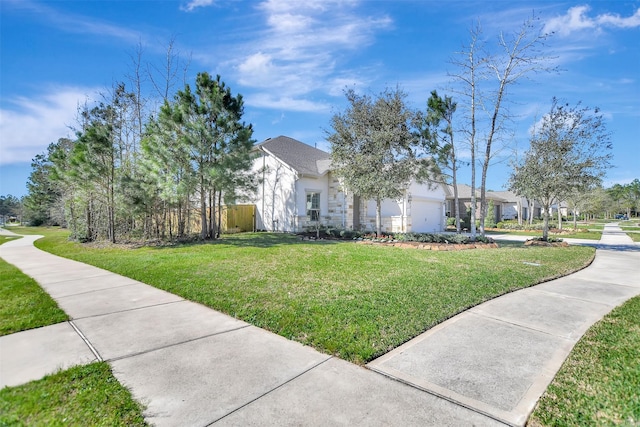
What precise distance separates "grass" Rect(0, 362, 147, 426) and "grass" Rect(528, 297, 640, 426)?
3.01 m

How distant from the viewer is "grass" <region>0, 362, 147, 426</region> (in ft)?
7.31

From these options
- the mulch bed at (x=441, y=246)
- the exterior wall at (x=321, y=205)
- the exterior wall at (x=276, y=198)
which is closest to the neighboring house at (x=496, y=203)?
the exterior wall at (x=321, y=205)

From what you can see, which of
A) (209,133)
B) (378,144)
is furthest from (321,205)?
(209,133)

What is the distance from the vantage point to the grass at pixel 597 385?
2.30 m

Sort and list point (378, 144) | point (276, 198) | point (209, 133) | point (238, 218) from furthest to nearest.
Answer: point (238, 218) → point (276, 198) → point (378, 144) → point (209, 133)

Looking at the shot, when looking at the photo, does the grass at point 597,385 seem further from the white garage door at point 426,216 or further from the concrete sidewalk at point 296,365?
the white garage door at point 426,216

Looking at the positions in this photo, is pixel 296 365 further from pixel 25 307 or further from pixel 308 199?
pixel 308 199

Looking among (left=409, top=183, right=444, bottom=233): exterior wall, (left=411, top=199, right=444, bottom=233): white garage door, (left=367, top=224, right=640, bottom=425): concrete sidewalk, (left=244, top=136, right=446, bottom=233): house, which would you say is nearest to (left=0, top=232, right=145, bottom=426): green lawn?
(left=367, top=224, right=640, bottom=425): concrete sidewalk

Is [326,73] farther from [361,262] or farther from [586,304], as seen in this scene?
[586,304]

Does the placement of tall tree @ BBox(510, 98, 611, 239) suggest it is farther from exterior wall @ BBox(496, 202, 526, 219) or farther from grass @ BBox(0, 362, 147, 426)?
exterior wall @ BBox(496, 202, 526, 219)

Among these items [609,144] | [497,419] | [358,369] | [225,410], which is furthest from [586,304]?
[609,144]

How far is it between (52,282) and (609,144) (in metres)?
18.4

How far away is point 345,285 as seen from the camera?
19.5 ft

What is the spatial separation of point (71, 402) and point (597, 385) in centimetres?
433
